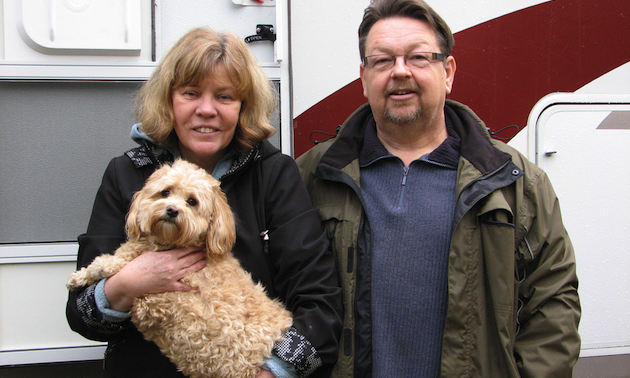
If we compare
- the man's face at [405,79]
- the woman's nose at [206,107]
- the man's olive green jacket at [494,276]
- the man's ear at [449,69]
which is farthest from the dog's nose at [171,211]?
the man's ear at [449,69]

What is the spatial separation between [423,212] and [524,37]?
6.02 ft

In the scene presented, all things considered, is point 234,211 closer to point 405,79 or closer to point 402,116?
point 402,116

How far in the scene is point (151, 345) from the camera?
190 cm

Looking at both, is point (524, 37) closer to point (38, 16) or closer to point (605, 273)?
point (605, 273)

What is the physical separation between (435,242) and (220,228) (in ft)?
3.22

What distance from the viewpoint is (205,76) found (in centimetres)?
183

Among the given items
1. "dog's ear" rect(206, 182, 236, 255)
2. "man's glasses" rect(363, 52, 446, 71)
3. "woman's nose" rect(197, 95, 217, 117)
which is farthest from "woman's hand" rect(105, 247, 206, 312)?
"man's glasses" rect(363, 52, 446, 71)

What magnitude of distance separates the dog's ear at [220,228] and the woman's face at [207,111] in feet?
0.66

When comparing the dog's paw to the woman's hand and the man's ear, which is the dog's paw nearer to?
the woman's hand

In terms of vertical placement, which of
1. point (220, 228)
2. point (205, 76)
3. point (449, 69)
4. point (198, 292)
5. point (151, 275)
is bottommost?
point (198, 292)

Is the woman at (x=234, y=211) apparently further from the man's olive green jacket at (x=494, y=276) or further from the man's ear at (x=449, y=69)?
the man's ear at (x=449, y=69)

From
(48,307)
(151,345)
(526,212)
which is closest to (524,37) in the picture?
(526,212)

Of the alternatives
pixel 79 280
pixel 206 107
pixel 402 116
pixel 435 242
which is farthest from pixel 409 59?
pixel 79 280

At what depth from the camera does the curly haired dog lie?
70.9 inches
